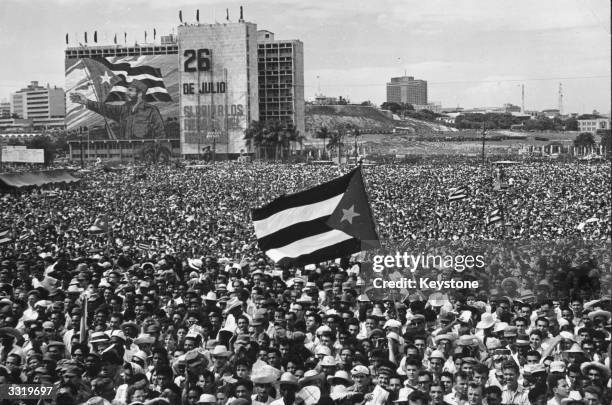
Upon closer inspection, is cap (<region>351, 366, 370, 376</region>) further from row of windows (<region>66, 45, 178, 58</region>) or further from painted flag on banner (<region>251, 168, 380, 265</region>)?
row of windows (<region>66, 45, 178, 58</region>)

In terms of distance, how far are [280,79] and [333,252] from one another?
4752 inches

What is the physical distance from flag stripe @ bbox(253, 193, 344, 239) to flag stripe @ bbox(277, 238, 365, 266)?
339 mm

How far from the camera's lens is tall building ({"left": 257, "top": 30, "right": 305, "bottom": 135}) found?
130 meters

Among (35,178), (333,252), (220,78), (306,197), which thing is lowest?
(35,178)

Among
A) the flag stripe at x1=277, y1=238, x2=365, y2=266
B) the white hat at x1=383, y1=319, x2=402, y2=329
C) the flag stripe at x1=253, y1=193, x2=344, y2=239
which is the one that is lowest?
the white hat at x1=383, y1=319, x2=402, y2=329

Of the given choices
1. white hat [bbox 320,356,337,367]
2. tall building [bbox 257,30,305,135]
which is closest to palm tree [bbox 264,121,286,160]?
tall building [bbox 257,30,305,135]

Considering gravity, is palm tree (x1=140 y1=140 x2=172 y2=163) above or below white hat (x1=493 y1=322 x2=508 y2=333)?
above

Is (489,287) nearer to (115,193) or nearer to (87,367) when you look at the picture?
(87,367)

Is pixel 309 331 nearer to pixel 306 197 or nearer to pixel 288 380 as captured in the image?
pixel 306 197

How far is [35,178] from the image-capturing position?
46.8m

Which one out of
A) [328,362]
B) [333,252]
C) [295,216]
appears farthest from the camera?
[295,216]

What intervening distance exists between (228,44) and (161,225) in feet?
301

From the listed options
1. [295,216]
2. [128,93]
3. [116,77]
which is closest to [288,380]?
[295,216]

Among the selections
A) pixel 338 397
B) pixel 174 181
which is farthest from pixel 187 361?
pixel 174 181
